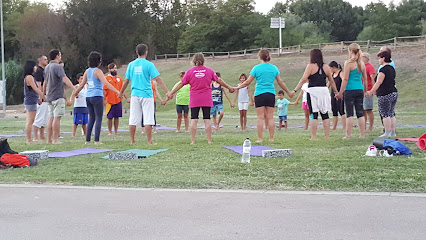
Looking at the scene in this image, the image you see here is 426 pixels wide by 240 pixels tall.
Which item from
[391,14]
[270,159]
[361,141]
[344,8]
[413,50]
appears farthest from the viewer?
[344,8]

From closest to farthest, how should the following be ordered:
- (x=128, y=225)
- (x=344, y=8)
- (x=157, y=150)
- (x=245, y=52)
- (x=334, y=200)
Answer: (x=128, y=225) < (x=334, y=200) < (x=157, y=150) < (x=245, y=52) < (x=344, y=8)

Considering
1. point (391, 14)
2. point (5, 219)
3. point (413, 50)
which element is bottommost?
point (5, 219)

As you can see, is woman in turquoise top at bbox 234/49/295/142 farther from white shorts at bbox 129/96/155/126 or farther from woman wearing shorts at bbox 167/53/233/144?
white shorts at bbox 129/96/155/126

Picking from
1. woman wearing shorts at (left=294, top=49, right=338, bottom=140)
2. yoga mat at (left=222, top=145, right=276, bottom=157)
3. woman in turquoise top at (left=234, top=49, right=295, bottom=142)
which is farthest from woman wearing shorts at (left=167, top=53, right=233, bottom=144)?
woman wearing shorts at (left=294, top=49, right=338, bottom=140)

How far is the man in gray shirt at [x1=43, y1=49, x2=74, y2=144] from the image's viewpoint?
42.5 feet

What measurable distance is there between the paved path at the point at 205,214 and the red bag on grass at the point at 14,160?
6.67 feet

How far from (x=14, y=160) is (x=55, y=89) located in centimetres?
407

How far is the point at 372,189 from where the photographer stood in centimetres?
686

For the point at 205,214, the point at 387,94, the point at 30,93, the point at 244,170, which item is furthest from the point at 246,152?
the point at 30,93

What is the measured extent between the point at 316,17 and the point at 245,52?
40152mm

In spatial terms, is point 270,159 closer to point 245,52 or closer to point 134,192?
point 134,192

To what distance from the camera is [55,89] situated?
42.7 feet

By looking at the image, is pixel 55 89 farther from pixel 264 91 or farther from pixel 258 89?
pixel 264 91

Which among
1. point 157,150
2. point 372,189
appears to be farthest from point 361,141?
point 372,189
